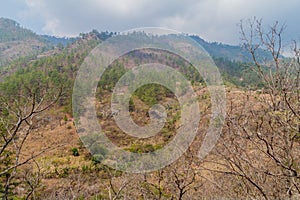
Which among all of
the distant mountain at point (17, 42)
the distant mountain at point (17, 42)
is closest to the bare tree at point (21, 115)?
the distant mountain at point (17, 42)

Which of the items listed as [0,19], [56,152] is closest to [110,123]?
[56,152]

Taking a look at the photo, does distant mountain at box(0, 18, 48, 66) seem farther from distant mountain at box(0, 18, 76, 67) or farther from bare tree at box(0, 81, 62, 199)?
bare tree at box(0, 81, 62, 199)

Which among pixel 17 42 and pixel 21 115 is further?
pixel 17 42

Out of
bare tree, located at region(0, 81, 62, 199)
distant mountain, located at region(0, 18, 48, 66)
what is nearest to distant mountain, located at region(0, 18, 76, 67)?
distant mountain, located at region(0, 18, 48, 66)

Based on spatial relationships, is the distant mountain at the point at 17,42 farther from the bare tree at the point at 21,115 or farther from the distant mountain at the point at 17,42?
the bare tree at the point at 21,115

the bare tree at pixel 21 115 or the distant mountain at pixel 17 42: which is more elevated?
the distant mountain at pixel 17 42

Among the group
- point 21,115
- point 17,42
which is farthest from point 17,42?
point 21,115

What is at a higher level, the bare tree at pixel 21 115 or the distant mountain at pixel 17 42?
the distant mountain at pixel 17 42

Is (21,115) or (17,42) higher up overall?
(17,42)

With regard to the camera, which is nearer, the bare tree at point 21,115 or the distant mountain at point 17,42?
the bare tree at point 21,115

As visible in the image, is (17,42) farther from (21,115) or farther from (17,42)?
(21,115)

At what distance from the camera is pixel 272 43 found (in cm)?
196

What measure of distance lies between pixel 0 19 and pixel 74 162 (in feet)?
518

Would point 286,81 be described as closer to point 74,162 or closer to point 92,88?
point 74,162
